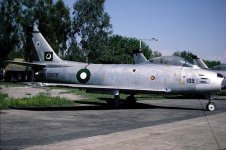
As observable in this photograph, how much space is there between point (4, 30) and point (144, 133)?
56237mm

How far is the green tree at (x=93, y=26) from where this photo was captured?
197ft

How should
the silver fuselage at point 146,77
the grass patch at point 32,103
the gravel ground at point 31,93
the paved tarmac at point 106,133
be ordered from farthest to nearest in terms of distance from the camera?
the gravel ground at point 31,93 < the grass patch at point 32,103 < the silver fuselage at point 146,77 < the paved tarmac at point 106,133

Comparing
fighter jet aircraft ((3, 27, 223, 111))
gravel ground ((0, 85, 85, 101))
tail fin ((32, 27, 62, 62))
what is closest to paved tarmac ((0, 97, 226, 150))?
fighter jet aircraft ((3, 27, 223, 111))

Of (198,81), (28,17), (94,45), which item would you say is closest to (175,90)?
(198,81)

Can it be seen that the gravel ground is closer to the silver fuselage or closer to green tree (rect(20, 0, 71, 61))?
the silver fuselage

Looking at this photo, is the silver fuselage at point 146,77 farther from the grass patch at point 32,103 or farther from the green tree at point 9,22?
the green tree at point 9,22

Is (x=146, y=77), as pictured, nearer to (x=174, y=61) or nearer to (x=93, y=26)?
(x=174, y=61)

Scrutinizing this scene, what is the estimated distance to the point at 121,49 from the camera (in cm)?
8469

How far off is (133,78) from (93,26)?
43653 mm

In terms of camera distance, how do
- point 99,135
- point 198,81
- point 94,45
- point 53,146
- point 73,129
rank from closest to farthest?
point 53,146
point 99,135
point 73,129
point 198,81
point 94,45

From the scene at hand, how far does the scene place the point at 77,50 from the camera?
6078cm

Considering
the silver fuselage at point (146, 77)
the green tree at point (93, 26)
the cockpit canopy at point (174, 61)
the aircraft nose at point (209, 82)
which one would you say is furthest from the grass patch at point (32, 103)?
the green tree at point (93, 26)

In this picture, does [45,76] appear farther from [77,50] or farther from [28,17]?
[28,17]

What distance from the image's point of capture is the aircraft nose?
1653cm
